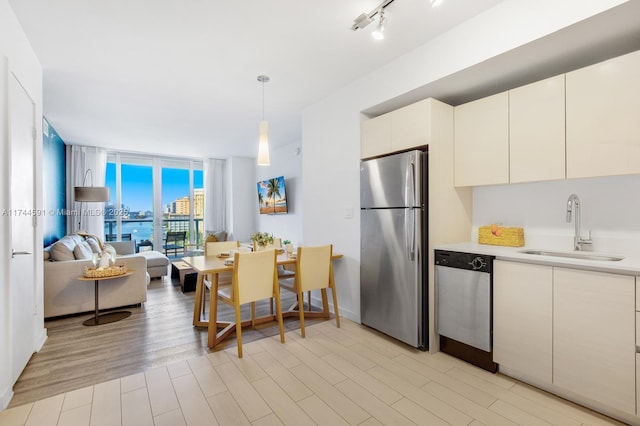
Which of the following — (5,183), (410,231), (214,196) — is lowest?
(410,231)

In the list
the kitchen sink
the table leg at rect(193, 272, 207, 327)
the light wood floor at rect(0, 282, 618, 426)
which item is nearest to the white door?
the light wood floor at rect(0, 282, 618, 426)

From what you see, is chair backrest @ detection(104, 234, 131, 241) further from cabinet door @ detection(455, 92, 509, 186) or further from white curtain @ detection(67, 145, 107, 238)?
cabinet door @ detection(455, 92, 509, 186)

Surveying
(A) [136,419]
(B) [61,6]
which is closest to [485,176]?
(A) [136,419]

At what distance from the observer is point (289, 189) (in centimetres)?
621

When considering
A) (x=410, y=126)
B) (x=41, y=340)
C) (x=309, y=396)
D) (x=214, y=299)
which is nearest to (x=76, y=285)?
(x=41, y=340)

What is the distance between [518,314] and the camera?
2.08 meters

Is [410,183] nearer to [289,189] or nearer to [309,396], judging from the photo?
[309,396]

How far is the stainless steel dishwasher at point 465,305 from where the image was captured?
88.1 inches

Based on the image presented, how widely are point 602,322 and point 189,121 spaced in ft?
16.5

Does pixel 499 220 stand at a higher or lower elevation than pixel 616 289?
higher

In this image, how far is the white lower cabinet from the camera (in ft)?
5.46

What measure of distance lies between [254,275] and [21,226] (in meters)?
1.72

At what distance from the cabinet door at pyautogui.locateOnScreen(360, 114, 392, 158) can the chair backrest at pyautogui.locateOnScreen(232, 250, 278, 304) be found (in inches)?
55.5

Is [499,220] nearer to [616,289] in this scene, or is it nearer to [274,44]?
[616,289]
